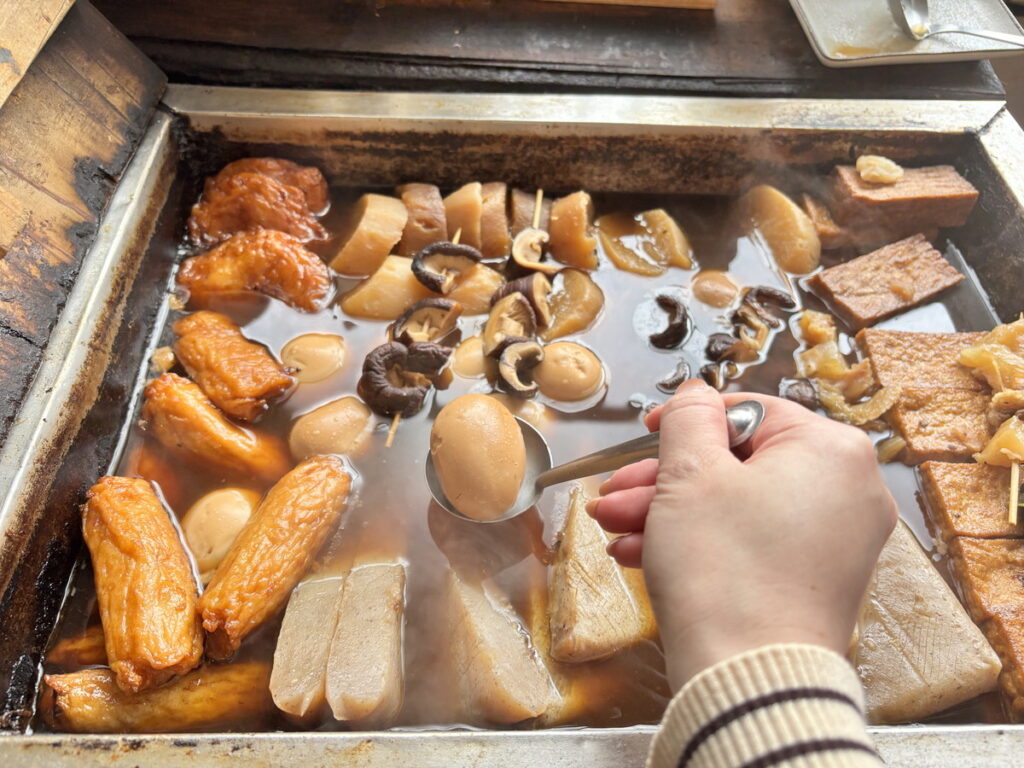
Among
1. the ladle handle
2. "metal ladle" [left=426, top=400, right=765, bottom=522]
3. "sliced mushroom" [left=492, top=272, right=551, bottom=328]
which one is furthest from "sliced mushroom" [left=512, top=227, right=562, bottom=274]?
the ladle handle

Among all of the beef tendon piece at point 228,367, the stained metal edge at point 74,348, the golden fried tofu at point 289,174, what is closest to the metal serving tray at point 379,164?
the stained metal edge at point 74,348

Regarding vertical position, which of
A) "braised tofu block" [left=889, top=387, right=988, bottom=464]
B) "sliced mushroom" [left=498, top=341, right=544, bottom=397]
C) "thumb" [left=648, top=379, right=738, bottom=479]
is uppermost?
"sliced mushroom" [left=498, top=341, right=544, bottom=397]

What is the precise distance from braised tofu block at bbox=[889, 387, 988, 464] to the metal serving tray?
0.69m

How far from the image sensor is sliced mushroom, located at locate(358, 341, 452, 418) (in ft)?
8.75

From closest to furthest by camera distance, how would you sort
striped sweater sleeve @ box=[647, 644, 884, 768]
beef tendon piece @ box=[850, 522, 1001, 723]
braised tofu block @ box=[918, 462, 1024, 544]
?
striped sweater sleeve @ box=[647, 644, 884, 768] < beef tendon piece @ box=[850, 522, 1001, 723] < braised tofu block @ box=[918, 462, 1024, 544]

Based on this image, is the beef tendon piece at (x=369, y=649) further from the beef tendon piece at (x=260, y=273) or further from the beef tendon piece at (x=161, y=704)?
the beef tendon piece at (x=260, y=273)

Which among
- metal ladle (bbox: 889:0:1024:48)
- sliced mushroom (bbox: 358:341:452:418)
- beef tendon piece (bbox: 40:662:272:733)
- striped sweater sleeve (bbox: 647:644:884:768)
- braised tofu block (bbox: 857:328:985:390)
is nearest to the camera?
striped sweater sleeve (bbox: 647:644:884:768)

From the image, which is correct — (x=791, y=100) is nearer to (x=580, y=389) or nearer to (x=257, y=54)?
(x=580, y=389)

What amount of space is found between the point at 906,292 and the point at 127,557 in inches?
132

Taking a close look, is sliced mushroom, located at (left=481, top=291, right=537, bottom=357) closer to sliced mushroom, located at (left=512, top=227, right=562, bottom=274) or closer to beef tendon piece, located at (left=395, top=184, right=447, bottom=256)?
sliced mushroom, located at (left=512, top=227, right=562, bottom=274)

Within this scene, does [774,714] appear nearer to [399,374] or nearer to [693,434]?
[693,434]

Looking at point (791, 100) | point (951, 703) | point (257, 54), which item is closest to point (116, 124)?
point (257, 54)

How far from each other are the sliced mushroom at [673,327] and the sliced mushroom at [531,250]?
0.56 meters

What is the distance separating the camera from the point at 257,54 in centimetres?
340
